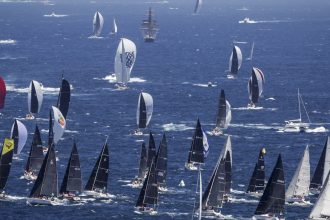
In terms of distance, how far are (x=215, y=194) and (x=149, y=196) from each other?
24.9 feet

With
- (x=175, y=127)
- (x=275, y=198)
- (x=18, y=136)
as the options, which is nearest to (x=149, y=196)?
(x=275, y=198)

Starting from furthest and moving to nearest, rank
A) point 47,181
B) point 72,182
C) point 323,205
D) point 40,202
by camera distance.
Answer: point 72,182 → point 47,181 → point 40,202 → point 323,205

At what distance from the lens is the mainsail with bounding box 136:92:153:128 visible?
611ft

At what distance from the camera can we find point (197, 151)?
15812 centimetres

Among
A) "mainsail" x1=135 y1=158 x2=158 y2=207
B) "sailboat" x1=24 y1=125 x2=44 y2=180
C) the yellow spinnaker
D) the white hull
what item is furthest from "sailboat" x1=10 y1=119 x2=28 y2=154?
"mainsail" x1=135 y1=158 x2=158 y2=207

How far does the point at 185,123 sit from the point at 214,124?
4866mm

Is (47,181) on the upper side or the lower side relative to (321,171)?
lower

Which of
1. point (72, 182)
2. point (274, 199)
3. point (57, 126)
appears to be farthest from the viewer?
point (57, 126)

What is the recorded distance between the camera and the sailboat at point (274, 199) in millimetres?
130500

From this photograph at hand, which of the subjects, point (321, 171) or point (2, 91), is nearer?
point (321, 171)

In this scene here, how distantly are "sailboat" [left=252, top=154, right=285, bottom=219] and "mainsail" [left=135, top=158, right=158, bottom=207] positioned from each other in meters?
11.8

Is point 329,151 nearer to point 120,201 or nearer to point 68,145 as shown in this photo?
point 120,201

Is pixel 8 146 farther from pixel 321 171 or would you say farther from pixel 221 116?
pixel 221 116

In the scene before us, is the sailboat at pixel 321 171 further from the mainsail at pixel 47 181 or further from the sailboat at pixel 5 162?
the sailboat at pixel 5 162
